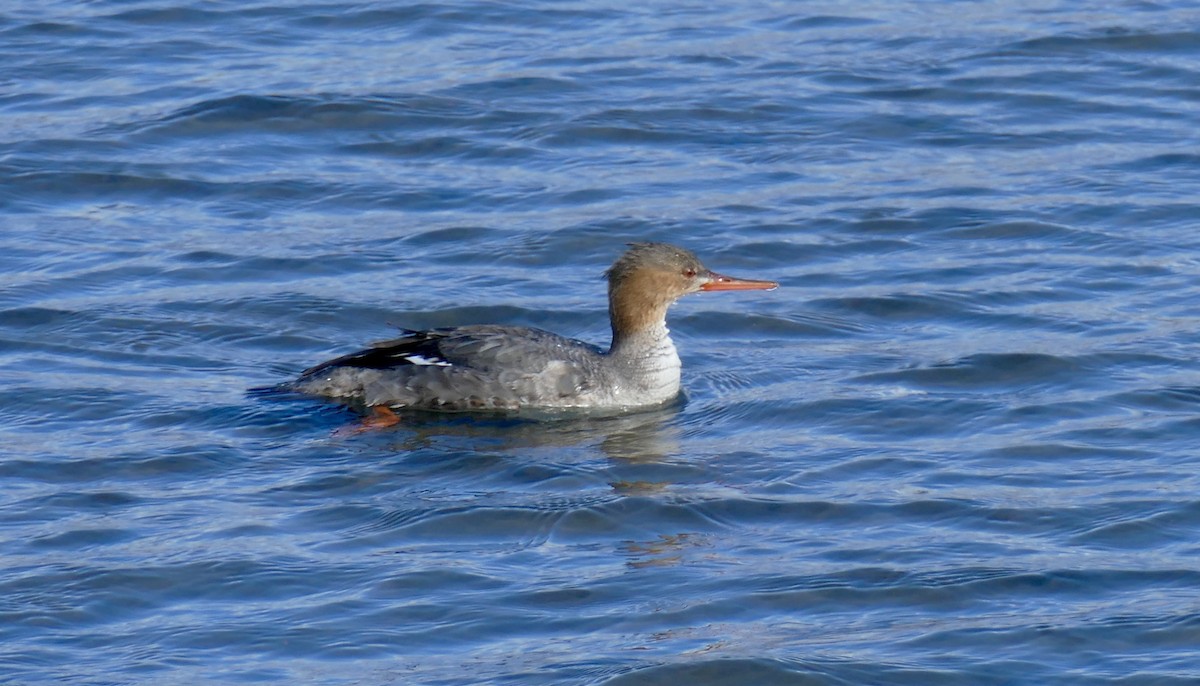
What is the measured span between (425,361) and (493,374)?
0.38 metres

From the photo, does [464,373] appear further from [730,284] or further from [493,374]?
[730,284]

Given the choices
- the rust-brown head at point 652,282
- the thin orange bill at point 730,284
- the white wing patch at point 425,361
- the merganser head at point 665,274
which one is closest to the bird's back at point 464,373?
the white wing patch at point 425,361

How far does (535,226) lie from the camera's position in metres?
13.1

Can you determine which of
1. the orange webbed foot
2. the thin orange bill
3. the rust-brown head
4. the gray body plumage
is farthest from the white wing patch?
the thin orange bill

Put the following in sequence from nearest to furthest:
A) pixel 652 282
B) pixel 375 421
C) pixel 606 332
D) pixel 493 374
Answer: pixel 375 421 → pixel 493 374 → pixel 652 282 → pixel 606 332

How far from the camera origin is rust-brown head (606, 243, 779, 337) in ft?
35.8

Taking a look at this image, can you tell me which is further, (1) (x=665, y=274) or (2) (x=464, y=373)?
(1) (x=665, y=274)

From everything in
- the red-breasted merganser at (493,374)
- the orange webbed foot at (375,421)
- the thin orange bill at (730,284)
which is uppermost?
the thin orange bill at (730,284)

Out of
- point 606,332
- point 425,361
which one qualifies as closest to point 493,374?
point 425,361

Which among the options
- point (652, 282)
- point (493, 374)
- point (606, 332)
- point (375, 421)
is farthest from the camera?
point (606, 332)

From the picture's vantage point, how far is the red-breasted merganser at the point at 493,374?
10.4 m

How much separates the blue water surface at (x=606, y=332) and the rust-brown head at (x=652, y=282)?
0.50m

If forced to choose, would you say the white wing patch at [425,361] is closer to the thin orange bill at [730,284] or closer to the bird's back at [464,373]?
the bird's back at [464,373]

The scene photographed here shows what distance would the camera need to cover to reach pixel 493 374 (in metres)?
10.5
